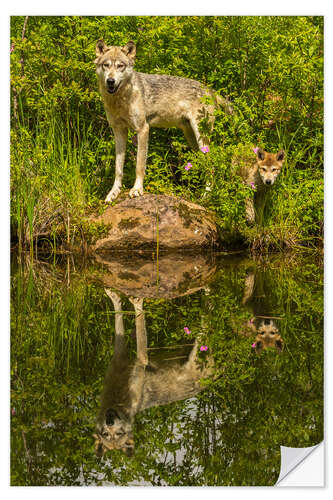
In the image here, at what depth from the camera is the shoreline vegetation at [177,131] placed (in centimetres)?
701

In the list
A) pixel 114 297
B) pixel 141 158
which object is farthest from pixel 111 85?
pixel 114 297

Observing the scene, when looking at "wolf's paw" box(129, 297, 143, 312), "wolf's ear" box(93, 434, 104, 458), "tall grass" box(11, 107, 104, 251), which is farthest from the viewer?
"tall grass" box(11, 107, 104, 251)

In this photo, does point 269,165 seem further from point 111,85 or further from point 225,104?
point 111,85

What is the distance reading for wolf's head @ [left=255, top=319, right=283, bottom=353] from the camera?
3387 millimetres

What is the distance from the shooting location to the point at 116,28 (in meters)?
7.70

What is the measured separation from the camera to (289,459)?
249 centimetres

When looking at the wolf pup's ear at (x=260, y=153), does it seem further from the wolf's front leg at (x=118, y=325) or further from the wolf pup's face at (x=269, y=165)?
the wolf's front leg at (x=118, y=325)

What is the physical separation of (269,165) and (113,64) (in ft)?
6.97

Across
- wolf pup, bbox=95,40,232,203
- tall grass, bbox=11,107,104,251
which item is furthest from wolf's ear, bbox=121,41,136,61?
tall grass, bbox=11,107,104,251

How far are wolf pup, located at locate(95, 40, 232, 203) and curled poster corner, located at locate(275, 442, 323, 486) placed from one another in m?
4.57

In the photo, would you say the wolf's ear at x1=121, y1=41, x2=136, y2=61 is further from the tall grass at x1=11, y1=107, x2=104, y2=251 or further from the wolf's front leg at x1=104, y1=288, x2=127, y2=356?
the wolf's front leg at x1=104, y1=288, x2=127, y2=356

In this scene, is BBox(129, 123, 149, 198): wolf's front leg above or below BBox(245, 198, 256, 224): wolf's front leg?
above
